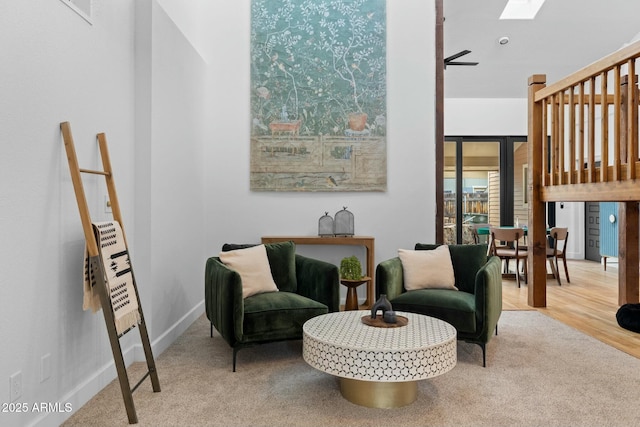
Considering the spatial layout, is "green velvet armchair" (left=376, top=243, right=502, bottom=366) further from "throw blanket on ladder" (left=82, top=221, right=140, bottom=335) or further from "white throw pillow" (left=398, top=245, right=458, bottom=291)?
"throw blanket on ladder" (left=82, top=221, right=140, bottom=335)

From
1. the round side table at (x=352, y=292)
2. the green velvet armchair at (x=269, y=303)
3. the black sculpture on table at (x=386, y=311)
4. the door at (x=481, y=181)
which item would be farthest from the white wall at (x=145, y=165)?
the door at (x=481, y=181)

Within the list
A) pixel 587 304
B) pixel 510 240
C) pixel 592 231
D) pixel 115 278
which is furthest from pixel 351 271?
pixel 592 231

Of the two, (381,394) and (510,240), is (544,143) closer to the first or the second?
(510,240)

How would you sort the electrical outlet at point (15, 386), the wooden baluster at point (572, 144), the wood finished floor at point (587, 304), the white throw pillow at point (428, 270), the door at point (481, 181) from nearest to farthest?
1. the electrical outlet at point (15, 386)
2. the white throw pillow at point (428, 270)
3. the wood finished floor at point (587, 304)
4. the wooden baluster at point (572, 144)
5. the door at point (481, 181)

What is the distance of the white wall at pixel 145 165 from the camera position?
6.41 feet

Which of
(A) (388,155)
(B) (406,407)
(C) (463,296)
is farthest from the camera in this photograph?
(A) (388,155)

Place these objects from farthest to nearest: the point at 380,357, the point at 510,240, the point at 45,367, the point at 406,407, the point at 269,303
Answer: the point at 510,240 < the point at 269,303 < the point at 406,407 < the point at 380,357 < the point at 45,367

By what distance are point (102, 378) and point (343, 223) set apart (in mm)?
2630

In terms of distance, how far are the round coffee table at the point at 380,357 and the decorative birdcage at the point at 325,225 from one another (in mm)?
1983

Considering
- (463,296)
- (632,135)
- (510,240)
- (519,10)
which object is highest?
A: (519,10)

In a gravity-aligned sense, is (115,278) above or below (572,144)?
below

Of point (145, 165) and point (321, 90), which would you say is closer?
point (145, 165)

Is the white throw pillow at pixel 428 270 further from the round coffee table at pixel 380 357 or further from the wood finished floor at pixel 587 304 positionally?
the wood finished floor at pixel 587 304

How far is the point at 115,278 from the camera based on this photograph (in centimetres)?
236
